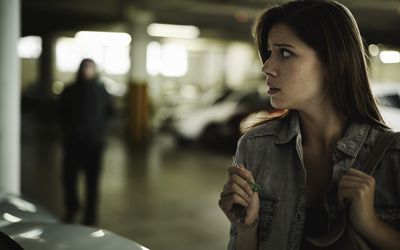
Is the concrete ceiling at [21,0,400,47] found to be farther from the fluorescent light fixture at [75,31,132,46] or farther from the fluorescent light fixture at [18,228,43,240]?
the fluorescent light fixture at [18,228,43,240]

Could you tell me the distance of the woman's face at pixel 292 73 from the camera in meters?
1.68

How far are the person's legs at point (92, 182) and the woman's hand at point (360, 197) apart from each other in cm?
464

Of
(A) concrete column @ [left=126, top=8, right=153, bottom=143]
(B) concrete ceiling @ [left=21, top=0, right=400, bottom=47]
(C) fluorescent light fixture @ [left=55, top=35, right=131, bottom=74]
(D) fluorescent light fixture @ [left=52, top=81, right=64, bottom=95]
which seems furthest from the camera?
(C) fluorescent light fixture @ [left=55, top=35, right=131, bottom=74]

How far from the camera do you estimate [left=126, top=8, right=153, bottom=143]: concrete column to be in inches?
582

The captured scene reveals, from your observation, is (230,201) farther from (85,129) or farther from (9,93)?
(85,129)

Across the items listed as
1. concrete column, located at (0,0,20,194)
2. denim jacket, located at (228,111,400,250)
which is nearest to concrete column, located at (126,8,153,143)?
concrete column, located at (0,0,20,194)

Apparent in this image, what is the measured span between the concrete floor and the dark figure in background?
0.48 m

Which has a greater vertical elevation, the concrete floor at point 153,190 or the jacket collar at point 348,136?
the jacket collar at point 348,136

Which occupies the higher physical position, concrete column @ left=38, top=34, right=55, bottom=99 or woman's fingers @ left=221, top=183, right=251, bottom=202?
woman's fingers @ left=221, top=183, right=251, bottom=202

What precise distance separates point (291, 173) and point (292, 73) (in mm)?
319

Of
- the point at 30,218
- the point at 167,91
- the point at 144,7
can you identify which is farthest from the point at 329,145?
the point at 167,91

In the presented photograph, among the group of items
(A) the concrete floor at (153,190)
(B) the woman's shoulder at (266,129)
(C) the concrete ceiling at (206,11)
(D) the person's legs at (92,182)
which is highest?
(C) the concrete ceiling at (206,11)

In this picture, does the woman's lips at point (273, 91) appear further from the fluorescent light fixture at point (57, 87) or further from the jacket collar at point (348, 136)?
the fluorescent light fixture at point (57, 87)

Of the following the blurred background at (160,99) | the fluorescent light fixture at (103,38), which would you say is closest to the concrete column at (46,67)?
the blurred background at (160,99)
